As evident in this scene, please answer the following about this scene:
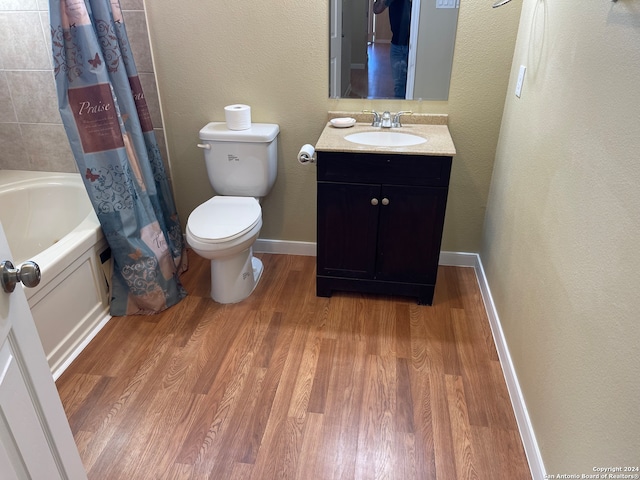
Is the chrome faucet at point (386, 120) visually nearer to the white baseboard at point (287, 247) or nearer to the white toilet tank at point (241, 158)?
the white toilet tank at point (241, 158)

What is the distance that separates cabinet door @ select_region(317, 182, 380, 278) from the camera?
7.36 feet

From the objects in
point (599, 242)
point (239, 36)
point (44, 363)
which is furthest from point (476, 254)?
point (44, 363)

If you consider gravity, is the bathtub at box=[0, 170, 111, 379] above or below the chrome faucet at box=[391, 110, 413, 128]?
below

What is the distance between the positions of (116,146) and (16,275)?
4.22 ft

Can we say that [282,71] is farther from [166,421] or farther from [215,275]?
[166,421]

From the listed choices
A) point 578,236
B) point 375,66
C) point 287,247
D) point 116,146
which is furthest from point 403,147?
point 116,146

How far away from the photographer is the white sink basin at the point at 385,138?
2.35 m

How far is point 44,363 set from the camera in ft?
3.76

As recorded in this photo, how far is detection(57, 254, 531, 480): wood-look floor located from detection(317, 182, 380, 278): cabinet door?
0.20 meters

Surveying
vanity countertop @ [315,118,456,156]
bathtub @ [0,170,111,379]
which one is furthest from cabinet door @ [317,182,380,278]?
bathtub @ [0,170,111,379]

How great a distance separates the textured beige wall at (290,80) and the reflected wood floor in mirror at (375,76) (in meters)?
0.05

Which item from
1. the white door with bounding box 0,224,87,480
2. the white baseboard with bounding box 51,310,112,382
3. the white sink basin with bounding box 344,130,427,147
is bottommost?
the white baseboard with bounding box 51,310,112,382

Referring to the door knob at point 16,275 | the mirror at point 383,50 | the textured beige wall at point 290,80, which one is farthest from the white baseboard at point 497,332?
the door knob at point 16,275

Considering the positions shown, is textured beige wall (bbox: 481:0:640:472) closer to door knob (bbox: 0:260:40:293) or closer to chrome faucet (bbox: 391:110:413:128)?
chrome faucet (bbox: 391:110:413:128)
